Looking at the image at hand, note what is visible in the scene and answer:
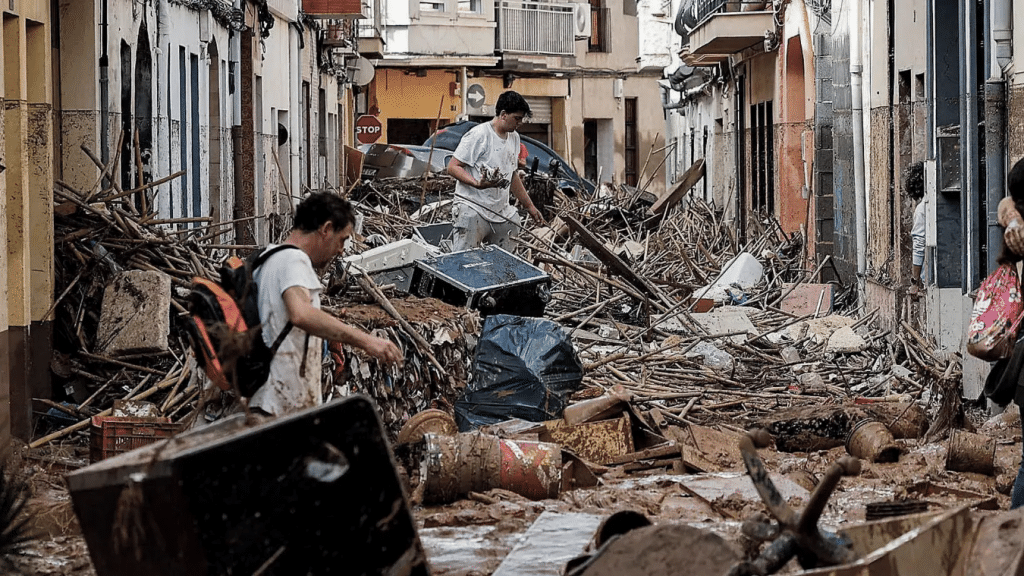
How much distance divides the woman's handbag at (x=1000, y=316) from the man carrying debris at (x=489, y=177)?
258 inches

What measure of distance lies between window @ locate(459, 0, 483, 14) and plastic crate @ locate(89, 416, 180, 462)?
40.6 meters

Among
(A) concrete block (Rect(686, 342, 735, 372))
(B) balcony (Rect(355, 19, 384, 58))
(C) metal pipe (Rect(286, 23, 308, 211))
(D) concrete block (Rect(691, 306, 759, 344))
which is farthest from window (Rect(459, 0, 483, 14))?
(A) concrete block (Rect(686, 342, 735, 372))

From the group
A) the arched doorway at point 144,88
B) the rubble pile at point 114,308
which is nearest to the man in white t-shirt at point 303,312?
the rubble pile at point 114,308

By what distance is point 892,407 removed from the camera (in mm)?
10203

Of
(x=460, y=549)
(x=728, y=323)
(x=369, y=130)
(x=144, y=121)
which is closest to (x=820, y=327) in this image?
(x=728, y=323)

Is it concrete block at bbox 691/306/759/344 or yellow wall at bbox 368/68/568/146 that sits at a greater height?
yellow wall at bbox 368/68/568/146

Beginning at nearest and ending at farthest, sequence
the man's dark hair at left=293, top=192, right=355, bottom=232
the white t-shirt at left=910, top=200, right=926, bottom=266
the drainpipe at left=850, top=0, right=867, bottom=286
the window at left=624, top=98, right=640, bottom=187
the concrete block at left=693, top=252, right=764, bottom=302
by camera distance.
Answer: the man's dark hair at left=293, top=192, right=355, bottom=232 < the white t-shirt at left=910, top=200, right=926, bottom=266 < the drainpipe at left=850, top=0, right=867, bottom=286 < the concrete block at left=693, top=252, right=764, bottom=302 < the window at left=624, top=98, right=640, bottom=187

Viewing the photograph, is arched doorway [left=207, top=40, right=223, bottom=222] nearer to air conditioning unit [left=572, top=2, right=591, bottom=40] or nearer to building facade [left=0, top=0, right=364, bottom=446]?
building facade [left=0, top=0, right=364, bottom=446]

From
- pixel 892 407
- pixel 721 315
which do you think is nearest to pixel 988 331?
pixel 892 407

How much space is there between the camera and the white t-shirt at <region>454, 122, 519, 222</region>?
40.7ft

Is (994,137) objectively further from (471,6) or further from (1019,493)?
(471,6)

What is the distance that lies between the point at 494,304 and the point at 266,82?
13.5m

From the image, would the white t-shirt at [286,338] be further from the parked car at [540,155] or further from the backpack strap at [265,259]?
the parked car at [540,155]

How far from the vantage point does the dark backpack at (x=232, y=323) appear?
19.7ft
